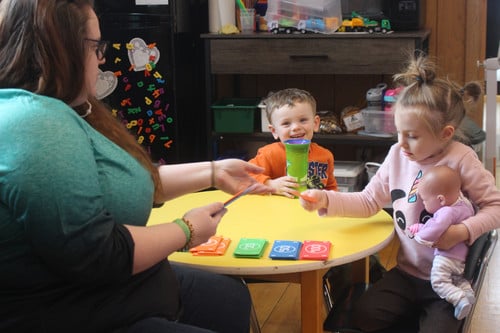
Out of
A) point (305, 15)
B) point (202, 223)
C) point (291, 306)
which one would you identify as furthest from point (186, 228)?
point (305, 15)

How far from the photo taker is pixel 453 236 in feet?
5.94

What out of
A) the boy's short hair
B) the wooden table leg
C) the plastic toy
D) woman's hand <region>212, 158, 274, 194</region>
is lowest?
the wooden table leg

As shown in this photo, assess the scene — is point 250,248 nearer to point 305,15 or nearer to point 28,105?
point 28,105

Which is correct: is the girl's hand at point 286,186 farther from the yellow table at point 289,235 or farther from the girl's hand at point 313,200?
the girl's hand at point 313,200

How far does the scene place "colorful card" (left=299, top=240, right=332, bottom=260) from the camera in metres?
1.79

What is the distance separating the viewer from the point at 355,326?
188 centimetres

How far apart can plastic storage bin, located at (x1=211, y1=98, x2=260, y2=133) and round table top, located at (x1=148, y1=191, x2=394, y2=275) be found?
1.46m

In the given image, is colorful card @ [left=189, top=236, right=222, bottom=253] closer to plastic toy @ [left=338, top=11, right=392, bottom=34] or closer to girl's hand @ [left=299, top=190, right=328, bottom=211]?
girl's hand @ [left=299, top=190, right=328, bottom=211]

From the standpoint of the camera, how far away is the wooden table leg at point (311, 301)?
1.81 m

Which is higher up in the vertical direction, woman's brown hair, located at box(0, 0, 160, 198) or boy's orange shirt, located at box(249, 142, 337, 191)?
woman's brown hair, located at box(0, 0, 160, 198)

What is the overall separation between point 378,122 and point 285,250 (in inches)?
78.6

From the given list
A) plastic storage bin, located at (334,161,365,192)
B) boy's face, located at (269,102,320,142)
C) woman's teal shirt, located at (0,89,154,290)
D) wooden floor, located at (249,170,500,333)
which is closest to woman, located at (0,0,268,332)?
woman's teal shirt, located at (0,89,154,290)

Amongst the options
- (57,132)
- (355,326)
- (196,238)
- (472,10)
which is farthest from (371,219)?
(472,10)

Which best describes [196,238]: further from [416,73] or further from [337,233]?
[416,73]
